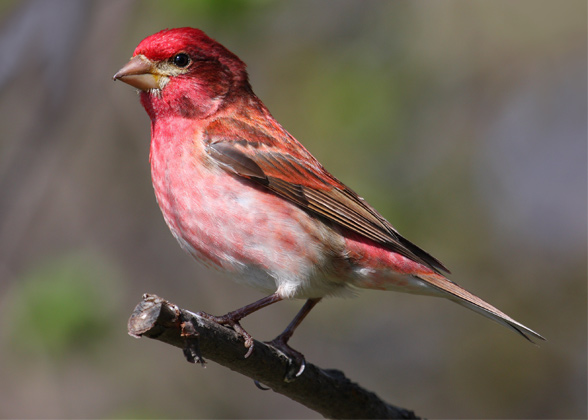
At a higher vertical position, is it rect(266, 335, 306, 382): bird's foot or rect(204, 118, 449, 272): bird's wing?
rect(204, 118, 449, 272): bird's wing

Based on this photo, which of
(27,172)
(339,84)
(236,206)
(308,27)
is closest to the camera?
(236,206)

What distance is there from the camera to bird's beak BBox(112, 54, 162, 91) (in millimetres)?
5539

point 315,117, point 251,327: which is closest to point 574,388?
point 251,327

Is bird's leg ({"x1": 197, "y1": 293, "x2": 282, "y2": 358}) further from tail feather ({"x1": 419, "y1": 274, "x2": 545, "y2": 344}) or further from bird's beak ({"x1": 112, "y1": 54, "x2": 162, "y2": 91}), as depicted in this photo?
bird's beak ({"x1": 112, "y1": 54, "x2": 162, "y2": 91})

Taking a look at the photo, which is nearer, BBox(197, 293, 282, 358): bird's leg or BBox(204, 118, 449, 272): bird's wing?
BBox(197, 293, 282, 358): bird's leg

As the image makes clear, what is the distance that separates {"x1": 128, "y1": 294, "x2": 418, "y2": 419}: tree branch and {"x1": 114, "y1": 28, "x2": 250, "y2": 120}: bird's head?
2028 mm

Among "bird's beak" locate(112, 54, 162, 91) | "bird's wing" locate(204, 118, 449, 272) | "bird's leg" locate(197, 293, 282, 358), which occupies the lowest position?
"bird's leg" locate(197, 293, 282, 358)

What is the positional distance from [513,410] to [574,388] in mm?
747

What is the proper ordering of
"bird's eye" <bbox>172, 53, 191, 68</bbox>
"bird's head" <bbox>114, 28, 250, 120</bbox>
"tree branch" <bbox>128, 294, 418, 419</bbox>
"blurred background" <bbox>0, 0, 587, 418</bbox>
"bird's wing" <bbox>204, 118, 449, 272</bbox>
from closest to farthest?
"tree branch" <bbox>128, 294, 418, 419</bbox> → "bird's wing" <bbox>204, 118, 449, 272</bbox> → "bird's head" <bbox>114, 28, 250, 120</bbox> → "bird's eye" <bbox>172, 53, 191, 68</bbox> → "blurred background" <bbox>0, 0, 587, 418</bbox>

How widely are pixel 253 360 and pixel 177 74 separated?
2346mm

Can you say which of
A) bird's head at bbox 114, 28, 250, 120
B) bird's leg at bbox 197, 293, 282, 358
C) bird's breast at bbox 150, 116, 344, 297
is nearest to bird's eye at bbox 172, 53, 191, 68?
bird's head at bbox 114, 28, 250, 120

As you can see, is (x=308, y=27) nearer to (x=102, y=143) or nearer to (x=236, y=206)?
(x=102, y=143)

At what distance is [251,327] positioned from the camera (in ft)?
28.8

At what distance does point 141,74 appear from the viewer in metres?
5.59
